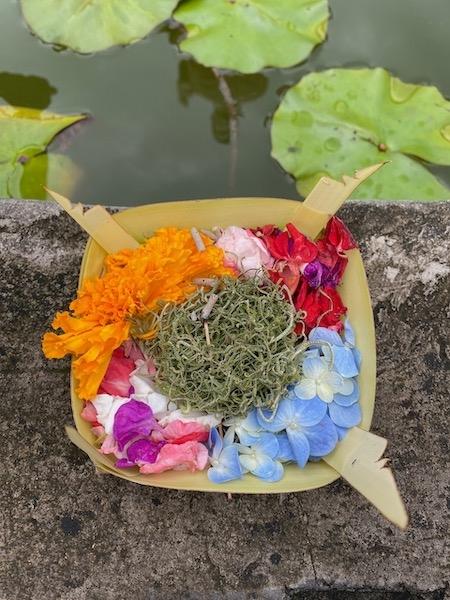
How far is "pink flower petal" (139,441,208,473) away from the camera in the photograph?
3.20 feet

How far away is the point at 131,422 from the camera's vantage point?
979mm

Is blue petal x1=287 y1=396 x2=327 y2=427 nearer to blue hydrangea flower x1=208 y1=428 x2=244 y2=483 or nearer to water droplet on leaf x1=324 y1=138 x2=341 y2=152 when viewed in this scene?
blue hydrangea flower x1=208 y1=428 x2=244 y2=483

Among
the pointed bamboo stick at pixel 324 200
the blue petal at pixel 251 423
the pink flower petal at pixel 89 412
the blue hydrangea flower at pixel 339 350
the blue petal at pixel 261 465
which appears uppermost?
the pointed bamboo stick at pixel 324 200

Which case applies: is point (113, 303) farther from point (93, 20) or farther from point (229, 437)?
point (93, 20)

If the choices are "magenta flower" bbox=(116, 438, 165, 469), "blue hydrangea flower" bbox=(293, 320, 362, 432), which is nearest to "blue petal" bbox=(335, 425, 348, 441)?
"blue hydrangea flower" bbox=(293, 320, 362, 432)

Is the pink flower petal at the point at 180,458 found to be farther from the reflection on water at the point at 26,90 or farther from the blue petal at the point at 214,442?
the reflection on water at the point at 26,90

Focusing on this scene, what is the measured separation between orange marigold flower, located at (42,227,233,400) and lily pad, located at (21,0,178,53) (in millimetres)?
1135

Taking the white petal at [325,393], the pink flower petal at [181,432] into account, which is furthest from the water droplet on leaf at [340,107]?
the pink flower petal at [181,432]

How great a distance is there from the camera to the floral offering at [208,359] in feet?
3.24

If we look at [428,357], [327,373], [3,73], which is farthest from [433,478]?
[3,73]

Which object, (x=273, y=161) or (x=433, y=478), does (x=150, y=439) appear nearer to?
(x=433, y=478)

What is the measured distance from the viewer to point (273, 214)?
1.15m

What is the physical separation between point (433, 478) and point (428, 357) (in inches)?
10.1

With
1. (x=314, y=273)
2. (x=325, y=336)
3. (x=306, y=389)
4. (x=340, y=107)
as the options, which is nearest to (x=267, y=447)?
(x=306, y=389)
